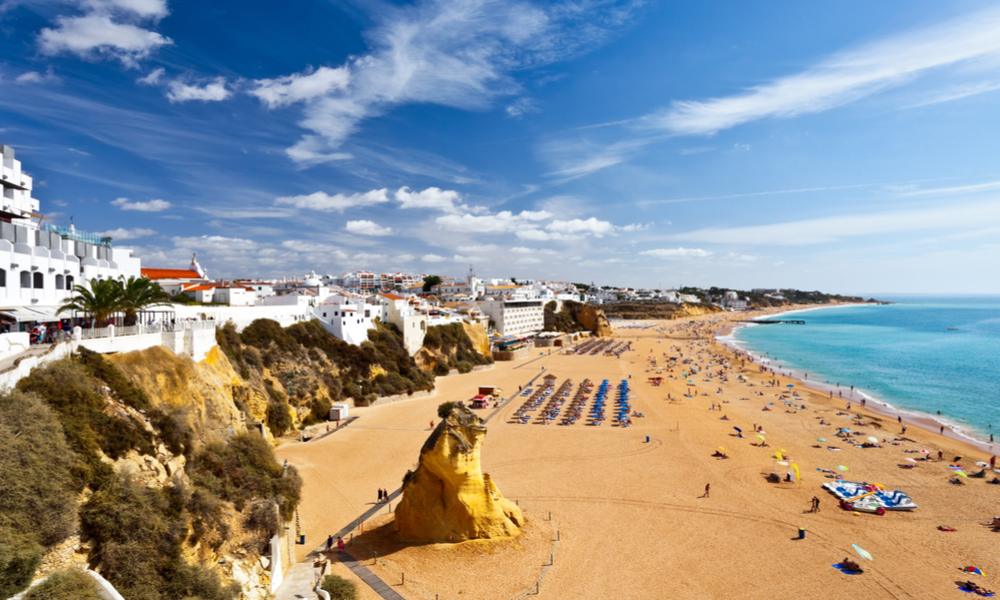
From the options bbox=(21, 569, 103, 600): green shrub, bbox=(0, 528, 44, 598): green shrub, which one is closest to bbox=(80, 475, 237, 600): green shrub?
bbox=(21, 569, 103, 600): green shrub

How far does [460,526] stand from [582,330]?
279ft

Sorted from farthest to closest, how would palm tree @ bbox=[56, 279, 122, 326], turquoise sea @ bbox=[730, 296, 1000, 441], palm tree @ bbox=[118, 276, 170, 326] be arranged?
turquoise sea @ bbox=[730, 296, 1000, 441] → palm tree @ bbox=[118, 276, 170, 326] → palm tree @ bbox=[56, 279, 122, 326]

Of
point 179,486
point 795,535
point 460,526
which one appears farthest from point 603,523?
point 179,486

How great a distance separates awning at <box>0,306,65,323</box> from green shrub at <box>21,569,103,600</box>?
14.3 meters

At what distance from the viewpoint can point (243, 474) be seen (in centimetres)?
1611

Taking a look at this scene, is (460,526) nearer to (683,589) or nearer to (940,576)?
(683,589)

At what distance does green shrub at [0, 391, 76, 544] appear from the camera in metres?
8.90

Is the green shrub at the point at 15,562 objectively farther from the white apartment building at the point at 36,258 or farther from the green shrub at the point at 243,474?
the white apartment building at the point at 36,258

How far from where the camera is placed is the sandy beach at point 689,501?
14953mm

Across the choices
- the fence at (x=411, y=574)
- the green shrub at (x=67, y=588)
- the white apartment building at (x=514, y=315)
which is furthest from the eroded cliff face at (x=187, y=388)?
the white apartment building at (x=514, y=315)

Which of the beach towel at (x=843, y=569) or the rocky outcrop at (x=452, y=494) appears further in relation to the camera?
the rocky outcrop at (x=452, y=494)

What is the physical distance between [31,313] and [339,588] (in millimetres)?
16529

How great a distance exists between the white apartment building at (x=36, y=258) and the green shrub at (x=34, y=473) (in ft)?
33.8

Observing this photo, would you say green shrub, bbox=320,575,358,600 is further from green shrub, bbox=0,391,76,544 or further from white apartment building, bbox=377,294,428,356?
white apartment building, bbox=377,294,428,356
